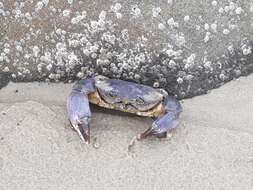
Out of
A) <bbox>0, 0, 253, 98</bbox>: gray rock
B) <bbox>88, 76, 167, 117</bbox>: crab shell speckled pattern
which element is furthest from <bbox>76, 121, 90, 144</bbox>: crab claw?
<bbox>0, 0, 253, 98</bbox>: gray rock

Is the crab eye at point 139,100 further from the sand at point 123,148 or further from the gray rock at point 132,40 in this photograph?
the gray rock at point 132,40

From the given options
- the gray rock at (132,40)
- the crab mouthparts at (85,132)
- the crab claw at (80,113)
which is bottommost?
the crab mouthparts at (85,132)

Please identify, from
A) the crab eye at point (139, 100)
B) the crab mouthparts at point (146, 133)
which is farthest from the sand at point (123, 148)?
the crab eye at point (139, 100)

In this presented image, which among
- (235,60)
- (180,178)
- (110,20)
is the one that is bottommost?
(180,178)

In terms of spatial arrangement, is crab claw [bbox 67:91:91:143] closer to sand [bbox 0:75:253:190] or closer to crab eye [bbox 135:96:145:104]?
sand [bbox 0:75:253:190]

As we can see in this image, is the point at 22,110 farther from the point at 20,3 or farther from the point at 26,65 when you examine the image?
the point at 20,3

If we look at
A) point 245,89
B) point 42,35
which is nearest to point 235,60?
point 245,89
